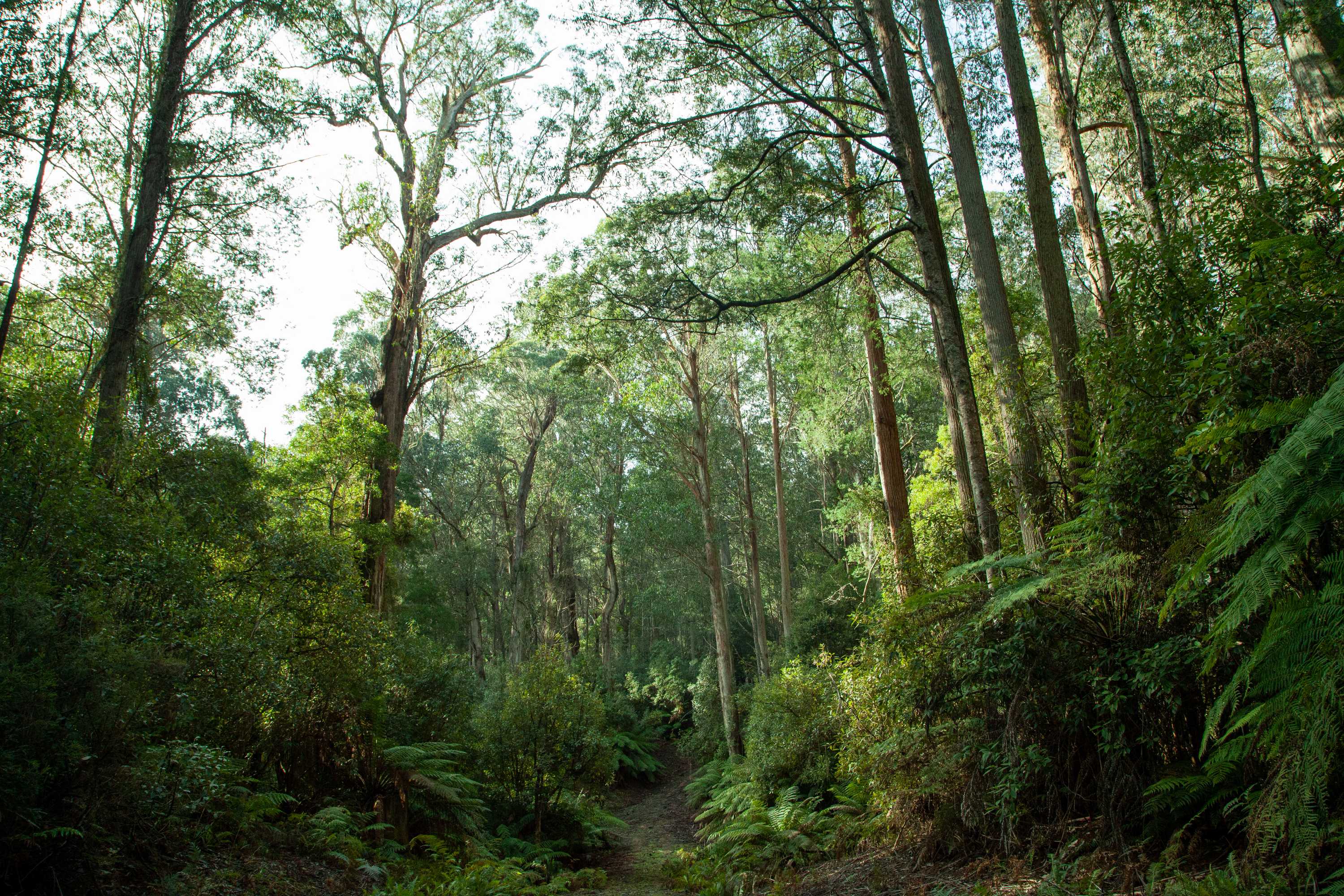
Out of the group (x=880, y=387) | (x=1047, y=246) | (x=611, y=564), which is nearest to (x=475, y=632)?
(x=611, y=564)

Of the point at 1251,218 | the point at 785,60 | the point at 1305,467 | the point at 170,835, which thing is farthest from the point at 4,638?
the point at 785,60

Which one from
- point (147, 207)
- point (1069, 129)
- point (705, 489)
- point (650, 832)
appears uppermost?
point (147, 207)

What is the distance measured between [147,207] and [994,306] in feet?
36.7

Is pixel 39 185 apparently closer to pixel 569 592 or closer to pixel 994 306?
pixel 994 306

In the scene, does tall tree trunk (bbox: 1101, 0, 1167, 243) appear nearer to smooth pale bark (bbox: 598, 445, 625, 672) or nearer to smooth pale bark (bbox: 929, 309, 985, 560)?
smooth pale bark (bbox: 929, 309, 985, 560)

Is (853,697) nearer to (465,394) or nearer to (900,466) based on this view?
(900,466)

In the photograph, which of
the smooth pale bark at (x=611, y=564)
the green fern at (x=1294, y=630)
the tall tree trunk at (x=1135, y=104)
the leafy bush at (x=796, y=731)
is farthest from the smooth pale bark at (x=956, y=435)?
the smooth pale bark at (x=611, y=564)

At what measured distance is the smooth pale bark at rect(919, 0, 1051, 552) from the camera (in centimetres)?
653

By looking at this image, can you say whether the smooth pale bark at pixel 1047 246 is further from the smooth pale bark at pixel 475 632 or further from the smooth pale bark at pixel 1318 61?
the smooth pale bark at pixel 475 632

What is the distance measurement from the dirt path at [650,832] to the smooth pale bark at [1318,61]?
40.0 ft

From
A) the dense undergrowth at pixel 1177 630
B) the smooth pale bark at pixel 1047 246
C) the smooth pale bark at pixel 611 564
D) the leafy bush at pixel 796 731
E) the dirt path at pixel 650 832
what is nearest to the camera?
the dense undergrowth at pixel 1177 630

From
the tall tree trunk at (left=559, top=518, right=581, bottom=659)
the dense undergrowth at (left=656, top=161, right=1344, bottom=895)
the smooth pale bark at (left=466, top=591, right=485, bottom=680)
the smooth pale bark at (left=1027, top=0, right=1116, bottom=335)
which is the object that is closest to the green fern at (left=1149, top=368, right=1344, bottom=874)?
the dense undergrowth at (left=656, top=161, right=1344, bottom=895)

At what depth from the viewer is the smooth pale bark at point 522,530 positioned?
92.9ft

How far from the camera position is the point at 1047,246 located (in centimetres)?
762
